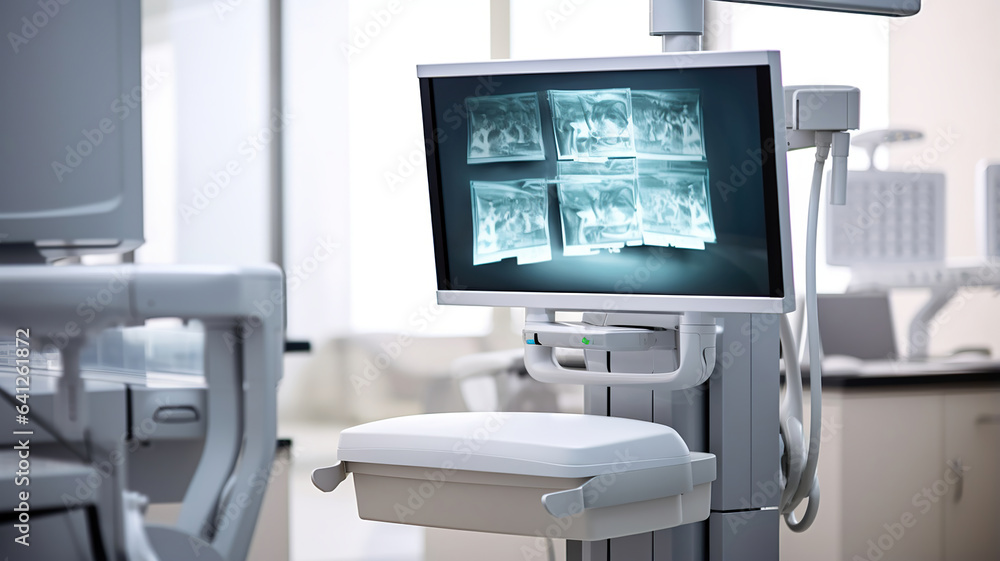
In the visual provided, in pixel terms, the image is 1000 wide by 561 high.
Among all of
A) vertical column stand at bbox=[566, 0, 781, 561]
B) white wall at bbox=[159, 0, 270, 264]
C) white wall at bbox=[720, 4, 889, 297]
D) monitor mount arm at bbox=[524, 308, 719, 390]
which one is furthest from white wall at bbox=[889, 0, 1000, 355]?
white wall at bbox=[159, 0, 270, 264]

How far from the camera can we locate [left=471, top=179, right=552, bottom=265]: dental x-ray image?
1.16 metres

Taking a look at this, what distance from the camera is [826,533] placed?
249 centimetres

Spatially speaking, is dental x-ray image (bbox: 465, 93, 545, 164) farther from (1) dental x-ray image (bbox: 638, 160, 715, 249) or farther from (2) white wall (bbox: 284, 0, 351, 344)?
(2) white wall (bbox: 284, 0, 351, 344)

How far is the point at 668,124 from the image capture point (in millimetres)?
1069

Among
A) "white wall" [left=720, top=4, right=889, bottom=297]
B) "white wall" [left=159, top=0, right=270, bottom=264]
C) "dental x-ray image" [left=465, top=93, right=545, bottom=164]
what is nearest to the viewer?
"dental x-ray image" [left=465, top=93, right=545, bottom=164]

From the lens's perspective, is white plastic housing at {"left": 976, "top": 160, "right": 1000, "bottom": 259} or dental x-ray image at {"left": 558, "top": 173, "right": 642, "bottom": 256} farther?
white plastic housing at {"left": 976, "top": 160, "right": 1000, "bottom": 259}

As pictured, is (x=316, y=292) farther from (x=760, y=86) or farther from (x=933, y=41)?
(x=760, y=86)

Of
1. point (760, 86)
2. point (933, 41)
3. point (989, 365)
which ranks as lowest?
point (989, 365)

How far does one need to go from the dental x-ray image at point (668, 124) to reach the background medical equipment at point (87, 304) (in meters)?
0.73

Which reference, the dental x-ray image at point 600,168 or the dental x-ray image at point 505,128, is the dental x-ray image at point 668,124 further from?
the dental x-ray image at point 505,128

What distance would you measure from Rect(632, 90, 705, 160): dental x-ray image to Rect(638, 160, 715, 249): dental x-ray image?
0.06 feet

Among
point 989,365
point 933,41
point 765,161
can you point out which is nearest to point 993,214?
point 989,365

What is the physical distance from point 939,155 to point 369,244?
7.52 feet

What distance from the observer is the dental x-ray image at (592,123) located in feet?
3.59
